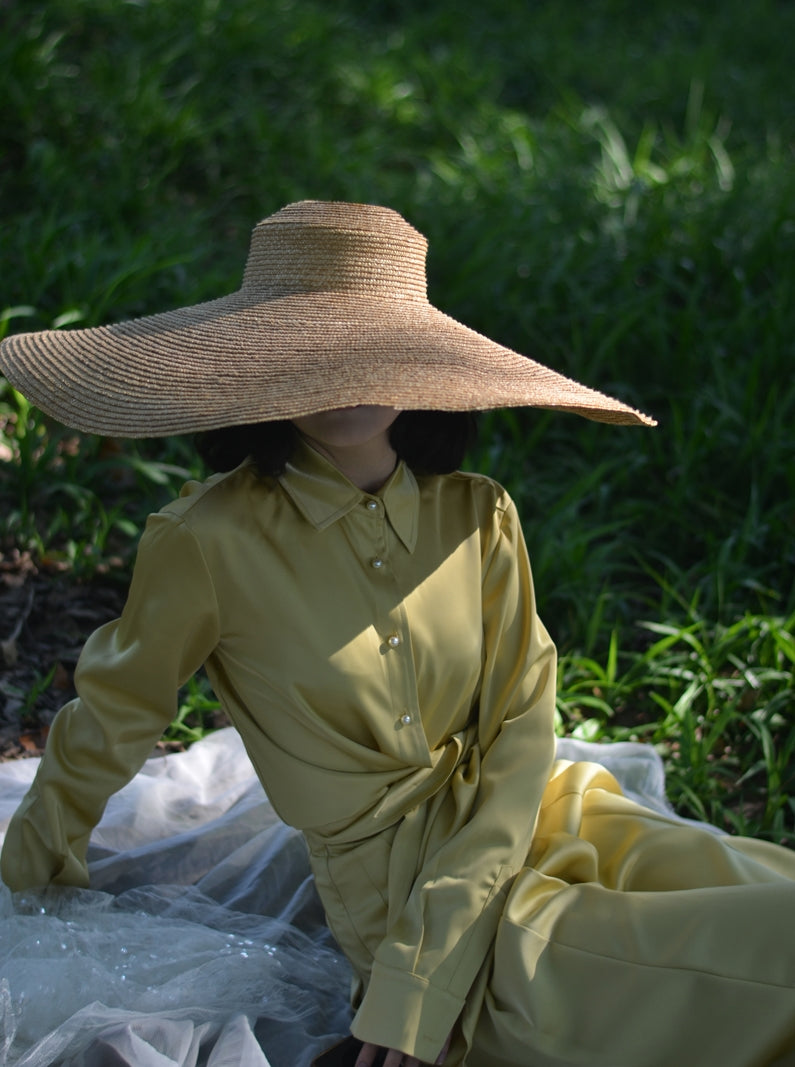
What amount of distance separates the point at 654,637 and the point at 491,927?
1.63 metres

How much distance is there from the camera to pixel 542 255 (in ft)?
14.3

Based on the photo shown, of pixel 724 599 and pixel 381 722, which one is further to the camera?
pixel 724 599

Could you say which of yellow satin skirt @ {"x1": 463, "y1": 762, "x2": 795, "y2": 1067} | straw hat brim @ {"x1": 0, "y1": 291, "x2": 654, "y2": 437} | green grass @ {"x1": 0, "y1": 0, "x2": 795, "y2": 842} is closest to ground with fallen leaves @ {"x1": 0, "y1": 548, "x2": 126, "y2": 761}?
green grass @ {"x1": 0, "y1": 0, "x2": 795, "y2": 842}

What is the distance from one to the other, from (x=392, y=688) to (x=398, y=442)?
0.38 metres

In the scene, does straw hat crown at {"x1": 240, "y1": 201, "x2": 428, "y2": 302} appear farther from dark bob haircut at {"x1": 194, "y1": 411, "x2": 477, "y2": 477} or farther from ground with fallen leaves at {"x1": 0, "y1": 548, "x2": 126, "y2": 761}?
ground with fallen leaves at {"x1": 0, "y1": 548, "x2": 126, "y2": 761}

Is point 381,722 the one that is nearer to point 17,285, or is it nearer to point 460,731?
point 460,731

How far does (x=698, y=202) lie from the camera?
4.71m

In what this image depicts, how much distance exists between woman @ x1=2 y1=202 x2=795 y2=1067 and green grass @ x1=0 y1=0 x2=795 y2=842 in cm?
98

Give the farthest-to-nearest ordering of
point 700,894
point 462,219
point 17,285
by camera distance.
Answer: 1. point 462,219
2. point 17,285
3. point 700,894

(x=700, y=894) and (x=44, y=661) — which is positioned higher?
(x=700, y=894)

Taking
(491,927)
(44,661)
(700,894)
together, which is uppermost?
(700,894)

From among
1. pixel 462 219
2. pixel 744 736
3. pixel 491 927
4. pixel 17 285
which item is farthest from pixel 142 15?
pixel 491 927

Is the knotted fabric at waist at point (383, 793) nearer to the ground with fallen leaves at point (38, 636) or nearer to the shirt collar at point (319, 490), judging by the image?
the shirt collar at point (319, 490)

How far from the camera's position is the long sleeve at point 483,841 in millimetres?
1535
